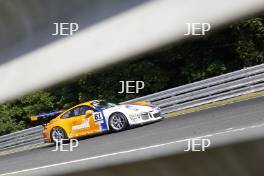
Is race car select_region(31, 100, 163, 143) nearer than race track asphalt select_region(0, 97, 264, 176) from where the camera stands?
No

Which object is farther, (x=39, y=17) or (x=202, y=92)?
(x=39, y=17)

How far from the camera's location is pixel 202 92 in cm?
434

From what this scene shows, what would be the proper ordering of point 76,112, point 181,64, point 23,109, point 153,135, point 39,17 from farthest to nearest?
point 39,17 → point 23,109 → point 76,112 → point 153,135 → point 181,64

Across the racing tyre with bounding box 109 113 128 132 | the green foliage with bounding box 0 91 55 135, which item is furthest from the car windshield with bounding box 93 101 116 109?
the green foliage with bounding box 0 91 55 135

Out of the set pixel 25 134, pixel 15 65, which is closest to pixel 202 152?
pixel 25 134

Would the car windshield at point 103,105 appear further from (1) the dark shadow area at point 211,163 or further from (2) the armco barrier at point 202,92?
(1) the dark shadow area at point 211,163

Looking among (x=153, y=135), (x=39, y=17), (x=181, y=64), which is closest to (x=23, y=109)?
(x=39, y=17)

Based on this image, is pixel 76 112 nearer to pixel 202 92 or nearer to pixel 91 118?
pixel 91 118

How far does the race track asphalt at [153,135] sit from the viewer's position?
3607mm

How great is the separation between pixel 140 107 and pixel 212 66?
739 millimetres

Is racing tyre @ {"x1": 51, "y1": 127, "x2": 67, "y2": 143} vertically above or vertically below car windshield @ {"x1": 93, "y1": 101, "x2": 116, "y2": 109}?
below

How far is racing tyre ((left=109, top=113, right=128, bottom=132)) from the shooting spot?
434 cm

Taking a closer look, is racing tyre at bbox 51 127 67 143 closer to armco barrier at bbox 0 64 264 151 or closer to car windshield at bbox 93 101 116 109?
armco barrier at bbox 0 64 264 151

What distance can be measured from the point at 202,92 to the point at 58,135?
1.28 meters
